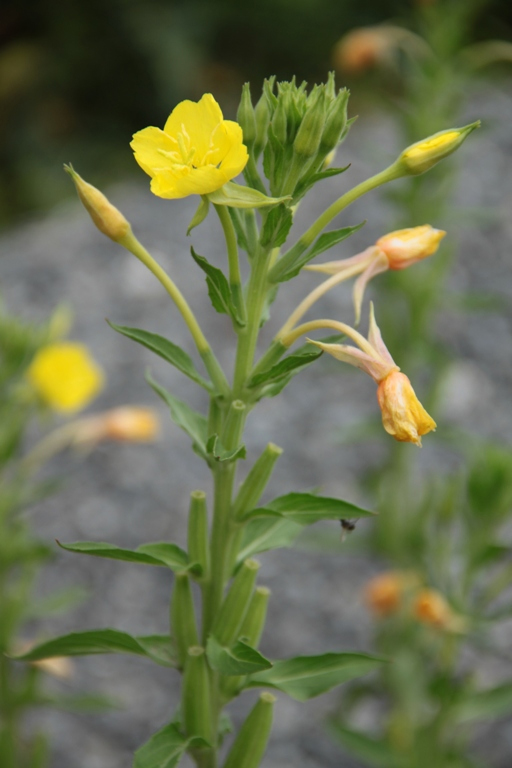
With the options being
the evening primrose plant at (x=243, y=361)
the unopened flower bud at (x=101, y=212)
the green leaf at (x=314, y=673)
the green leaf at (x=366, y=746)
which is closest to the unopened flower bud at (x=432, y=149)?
the evening primrose plant at (x=243, y=361)

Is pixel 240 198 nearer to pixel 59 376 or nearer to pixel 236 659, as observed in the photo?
pixel 236 659

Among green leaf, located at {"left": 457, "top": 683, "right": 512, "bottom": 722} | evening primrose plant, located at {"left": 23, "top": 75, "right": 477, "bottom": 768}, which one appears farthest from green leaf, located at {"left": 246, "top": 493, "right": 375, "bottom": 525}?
green leaf, located at {"left": 457, "top": 683, "right": 512, "bottom": 722}

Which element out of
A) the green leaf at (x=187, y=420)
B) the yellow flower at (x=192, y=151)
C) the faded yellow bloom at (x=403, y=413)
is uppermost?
the yellow flower at (x=192, y=151)

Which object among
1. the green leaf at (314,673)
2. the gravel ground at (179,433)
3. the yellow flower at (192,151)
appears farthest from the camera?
the gravel ground at (179,433)

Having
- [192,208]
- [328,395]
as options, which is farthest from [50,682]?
[192,208]

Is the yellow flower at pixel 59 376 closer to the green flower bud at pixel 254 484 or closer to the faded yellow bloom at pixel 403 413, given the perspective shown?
the green flower bud at pixel 254 484

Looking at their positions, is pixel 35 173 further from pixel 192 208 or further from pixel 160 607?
pixel 160 607

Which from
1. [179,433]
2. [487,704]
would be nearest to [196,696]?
[487,704]
